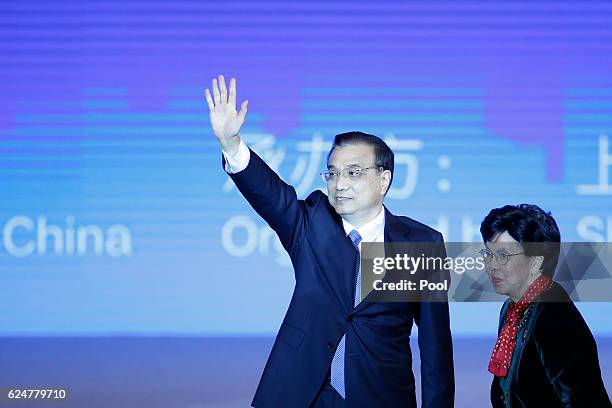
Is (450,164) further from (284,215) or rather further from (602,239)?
(284,215)

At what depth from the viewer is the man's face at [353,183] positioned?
7.55 ft

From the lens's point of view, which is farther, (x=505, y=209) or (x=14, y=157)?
(x=14, y=157)

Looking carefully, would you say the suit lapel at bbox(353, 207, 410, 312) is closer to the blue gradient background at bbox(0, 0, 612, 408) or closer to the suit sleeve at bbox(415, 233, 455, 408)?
the suit sleeve at bbox(415, 233, 455, 408)

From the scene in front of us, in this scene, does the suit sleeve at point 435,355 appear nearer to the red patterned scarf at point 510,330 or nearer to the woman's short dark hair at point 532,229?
the red patterned scarf at point 510,330

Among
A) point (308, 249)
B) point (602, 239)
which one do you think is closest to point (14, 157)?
point (308, 249)

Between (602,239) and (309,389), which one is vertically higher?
(602,239)

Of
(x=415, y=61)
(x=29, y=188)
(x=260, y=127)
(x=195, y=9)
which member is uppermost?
(x=195, y=9)

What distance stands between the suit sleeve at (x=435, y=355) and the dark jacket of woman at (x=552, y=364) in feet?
0.43

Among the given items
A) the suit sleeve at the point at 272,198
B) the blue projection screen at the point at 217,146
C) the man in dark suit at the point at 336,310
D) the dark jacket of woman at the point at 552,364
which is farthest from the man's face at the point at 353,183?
the blue projection screen at the point at 217,146

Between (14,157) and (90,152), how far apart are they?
358 mm

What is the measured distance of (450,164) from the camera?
378 cm

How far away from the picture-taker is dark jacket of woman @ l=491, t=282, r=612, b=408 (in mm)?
2092

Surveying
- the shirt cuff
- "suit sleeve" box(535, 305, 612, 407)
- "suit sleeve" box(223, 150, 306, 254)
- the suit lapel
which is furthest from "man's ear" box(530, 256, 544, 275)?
the shirt cuff

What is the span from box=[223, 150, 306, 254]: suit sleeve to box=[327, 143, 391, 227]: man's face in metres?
0.10
